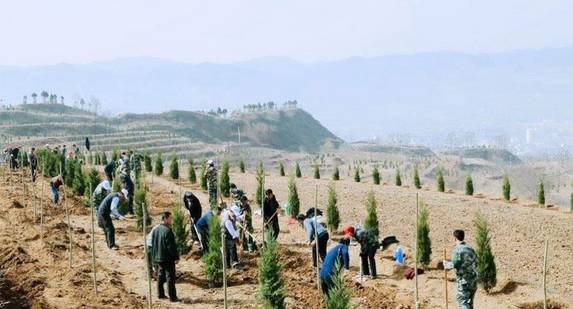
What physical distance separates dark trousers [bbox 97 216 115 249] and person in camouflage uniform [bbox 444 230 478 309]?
27.9 ft

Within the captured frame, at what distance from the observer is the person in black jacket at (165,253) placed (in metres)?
11.6

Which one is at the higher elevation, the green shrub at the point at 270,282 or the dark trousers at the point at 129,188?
the dark trousers at the point at 129,188

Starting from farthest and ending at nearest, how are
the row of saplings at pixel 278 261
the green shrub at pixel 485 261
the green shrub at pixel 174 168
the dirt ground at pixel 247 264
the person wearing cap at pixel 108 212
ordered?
1. the green shrub at pixel 174 168
2. the person wearing cap at pixel 108 212
3. the green shrub at pixel 485 261
4. the dirt ground at pixel 247 264
5. the row of saplings at pixel 278 261

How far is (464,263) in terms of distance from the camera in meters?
10.2

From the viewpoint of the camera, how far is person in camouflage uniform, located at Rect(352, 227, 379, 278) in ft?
43.1

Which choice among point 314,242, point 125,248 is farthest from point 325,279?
point 125,248

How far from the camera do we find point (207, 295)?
12445 millimetres

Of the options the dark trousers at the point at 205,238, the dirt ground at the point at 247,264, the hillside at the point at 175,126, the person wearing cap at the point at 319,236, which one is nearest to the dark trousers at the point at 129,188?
the dirt ground at the point at 247,264

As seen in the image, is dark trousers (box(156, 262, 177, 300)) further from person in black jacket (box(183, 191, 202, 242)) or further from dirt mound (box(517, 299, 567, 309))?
dirt mound (box(517, 299, 567, 309))

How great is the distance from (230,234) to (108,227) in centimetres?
382

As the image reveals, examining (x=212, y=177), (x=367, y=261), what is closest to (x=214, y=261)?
(x=367, y=261)

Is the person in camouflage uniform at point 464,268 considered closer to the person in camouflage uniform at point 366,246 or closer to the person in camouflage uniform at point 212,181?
the person in camouflage uniform at point 366,246

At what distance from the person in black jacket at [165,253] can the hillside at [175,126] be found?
8369 centimetres

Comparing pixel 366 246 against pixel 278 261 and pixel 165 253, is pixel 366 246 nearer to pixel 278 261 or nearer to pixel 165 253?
pixel 278 261
